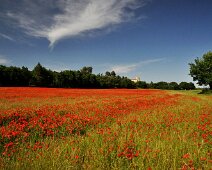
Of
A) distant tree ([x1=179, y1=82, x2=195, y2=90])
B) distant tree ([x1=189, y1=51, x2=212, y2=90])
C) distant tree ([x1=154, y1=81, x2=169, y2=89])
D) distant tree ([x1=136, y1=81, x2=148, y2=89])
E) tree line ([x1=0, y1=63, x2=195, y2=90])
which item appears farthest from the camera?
distant tree ([x1=179, y1=82, x2=195, y2=90])

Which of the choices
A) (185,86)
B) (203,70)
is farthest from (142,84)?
(203,70)

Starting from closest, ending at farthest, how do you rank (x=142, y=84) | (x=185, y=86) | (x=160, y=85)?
(x=142, y=84) → (x=185, y=86) → (x=160, y=85)

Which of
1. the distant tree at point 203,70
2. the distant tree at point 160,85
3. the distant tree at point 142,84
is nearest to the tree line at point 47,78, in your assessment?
the distant tree at point 142,84

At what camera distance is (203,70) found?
183 feet

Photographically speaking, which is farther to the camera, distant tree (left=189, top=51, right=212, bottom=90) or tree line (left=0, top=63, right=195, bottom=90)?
tree line (left=0, top=63, right=195, bottom=90)

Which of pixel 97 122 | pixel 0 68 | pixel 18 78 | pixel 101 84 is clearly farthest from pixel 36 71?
pixel 97 122

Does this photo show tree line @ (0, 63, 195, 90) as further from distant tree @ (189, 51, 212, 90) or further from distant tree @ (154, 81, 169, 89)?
distant tree @ (189, 51, 212, 90)

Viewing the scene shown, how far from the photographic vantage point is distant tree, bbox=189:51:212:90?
54.1 m

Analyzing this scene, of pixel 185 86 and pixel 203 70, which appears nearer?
pixel 203 70

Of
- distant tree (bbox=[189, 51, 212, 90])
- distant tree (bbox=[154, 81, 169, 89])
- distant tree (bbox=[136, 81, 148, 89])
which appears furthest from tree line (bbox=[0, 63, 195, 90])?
distant tree (bbox=[189, 51, 212, 90])

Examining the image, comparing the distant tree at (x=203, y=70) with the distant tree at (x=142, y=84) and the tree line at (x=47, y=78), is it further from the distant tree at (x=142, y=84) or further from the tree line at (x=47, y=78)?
the distant tree at (x=142, y=84)

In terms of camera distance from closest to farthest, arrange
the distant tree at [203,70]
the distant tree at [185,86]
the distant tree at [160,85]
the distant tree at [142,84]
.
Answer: the distant tree at [203,70], the distant tree at [142,84], the distant tree at [160,85], the distant tree at [185,86]

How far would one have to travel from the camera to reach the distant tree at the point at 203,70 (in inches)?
2131

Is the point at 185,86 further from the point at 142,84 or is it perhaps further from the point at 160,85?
the point at 142,84
